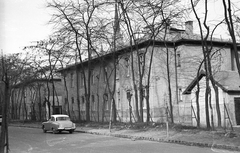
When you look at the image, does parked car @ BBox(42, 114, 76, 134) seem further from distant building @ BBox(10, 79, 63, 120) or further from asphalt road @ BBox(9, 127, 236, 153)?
distant building @ BBox(10, 79, 63, 120)

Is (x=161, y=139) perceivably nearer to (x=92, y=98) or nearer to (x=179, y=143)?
(x=179, y=143)

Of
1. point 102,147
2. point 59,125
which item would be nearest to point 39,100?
point 59,125

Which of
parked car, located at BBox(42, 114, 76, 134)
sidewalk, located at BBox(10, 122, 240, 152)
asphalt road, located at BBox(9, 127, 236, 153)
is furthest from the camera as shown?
parked car, located at BBox(42, 114, 76, 134)

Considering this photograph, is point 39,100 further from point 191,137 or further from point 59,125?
point 191,137

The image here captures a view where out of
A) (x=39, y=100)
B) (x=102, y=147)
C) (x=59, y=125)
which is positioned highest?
(x=39, y=100)

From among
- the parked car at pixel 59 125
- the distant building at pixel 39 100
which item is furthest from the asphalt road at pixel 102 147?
the distant building at pixel 39 100

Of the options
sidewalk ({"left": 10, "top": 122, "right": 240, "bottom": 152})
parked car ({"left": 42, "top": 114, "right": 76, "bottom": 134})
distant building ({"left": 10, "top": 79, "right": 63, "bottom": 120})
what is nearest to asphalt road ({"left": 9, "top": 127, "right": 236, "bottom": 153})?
sidewalk ({"left": 10, "top": 122, "right": 240, "bottom": 152})

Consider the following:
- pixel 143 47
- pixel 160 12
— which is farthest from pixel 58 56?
pixel 160 12

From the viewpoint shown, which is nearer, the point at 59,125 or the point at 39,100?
the point at 59,125

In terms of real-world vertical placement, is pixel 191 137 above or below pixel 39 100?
below

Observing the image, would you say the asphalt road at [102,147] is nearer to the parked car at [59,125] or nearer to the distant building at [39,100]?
the parked car at [59,125]

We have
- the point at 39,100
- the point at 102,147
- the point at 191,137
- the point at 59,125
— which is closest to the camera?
the point at 102,147

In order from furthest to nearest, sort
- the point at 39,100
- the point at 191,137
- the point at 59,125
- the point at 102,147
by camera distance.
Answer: the point at 39,100 → the point at 59,125 → the point at 191,137 → the point at 102,147

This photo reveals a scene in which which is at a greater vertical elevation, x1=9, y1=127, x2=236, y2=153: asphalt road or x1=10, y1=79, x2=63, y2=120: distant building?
x1=10, y1=79, x2=63, y2=120: distant building
